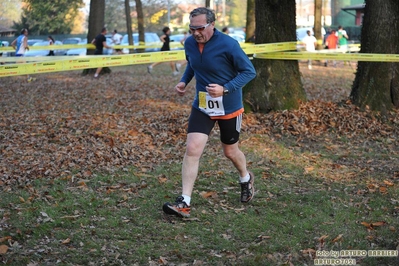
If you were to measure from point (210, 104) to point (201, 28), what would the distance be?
0.77m

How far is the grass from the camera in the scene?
550 centimetres

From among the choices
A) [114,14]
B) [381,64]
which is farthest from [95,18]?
[114,14]

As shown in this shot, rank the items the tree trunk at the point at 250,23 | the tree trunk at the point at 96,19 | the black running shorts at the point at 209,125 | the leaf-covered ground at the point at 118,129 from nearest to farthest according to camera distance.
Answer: the black running shorts at the point at 209,125 < the leaf-covered ground at the point at 118,129 < the tree trunk at the point at 250,23 < the tree trunk at the point at 96,19

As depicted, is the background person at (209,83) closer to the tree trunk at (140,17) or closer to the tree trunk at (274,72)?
the tree trunk at (274,72)

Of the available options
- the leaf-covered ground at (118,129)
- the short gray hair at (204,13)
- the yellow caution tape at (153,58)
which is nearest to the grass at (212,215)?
the leaf-covered ground at (118,129)

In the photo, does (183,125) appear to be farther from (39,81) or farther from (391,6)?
(39,81)

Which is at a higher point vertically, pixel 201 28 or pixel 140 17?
pixel 201 28

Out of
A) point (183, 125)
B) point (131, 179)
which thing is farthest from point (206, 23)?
point (183, 125)

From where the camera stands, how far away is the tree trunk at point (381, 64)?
11602 mm

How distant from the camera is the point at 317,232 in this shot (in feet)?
19.8

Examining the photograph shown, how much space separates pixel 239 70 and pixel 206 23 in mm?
585

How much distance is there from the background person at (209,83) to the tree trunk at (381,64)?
19.2 feet

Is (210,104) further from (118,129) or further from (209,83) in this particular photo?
(118,129)

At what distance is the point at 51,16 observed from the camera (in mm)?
63156
